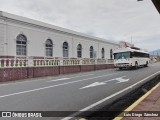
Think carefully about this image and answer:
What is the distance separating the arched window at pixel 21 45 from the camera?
3200 cm

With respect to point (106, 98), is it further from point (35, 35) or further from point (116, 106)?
point (35, 35)

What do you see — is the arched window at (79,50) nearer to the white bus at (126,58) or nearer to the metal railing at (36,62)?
the metal railing at (36,62)

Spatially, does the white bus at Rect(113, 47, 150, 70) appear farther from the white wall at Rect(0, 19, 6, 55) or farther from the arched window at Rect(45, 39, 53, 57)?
the white wall at Rect(0, 19, 6, 55)

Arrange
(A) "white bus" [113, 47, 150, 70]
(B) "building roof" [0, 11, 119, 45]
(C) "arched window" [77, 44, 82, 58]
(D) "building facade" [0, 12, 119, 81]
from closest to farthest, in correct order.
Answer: (D) "building facade" [0, 12, 119, 81] < (B) "building roof" [0, 11, 119, 45] < (A) "white bus" [113, 47, 150, 70] < (C) "arched window" [77, 44, 82, 58]

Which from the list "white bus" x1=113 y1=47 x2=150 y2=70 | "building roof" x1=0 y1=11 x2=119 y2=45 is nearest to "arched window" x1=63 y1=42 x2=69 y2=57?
"building roof" x1=0 y1=11 x2=119 y2=45

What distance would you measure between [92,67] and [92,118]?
1061 inches

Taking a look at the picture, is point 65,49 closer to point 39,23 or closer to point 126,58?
point 39,23

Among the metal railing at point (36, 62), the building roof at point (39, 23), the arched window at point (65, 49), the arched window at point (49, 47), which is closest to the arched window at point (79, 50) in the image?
the building roof at point (39, 23)

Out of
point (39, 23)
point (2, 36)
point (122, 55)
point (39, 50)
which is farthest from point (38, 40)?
point (122, 55)

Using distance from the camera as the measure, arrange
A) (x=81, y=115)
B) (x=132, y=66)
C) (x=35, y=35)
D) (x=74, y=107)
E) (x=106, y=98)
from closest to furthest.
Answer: (x=81, y=115) → (x=74, y=107) → (x=106, y=98) → (x=132, y=66) → (x=35, y=35)

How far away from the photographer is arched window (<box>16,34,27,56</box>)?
32003mm

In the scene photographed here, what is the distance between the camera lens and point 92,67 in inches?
1314

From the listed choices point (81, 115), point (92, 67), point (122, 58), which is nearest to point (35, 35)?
point (92, 67)

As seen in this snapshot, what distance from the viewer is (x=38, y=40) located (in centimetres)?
3634
